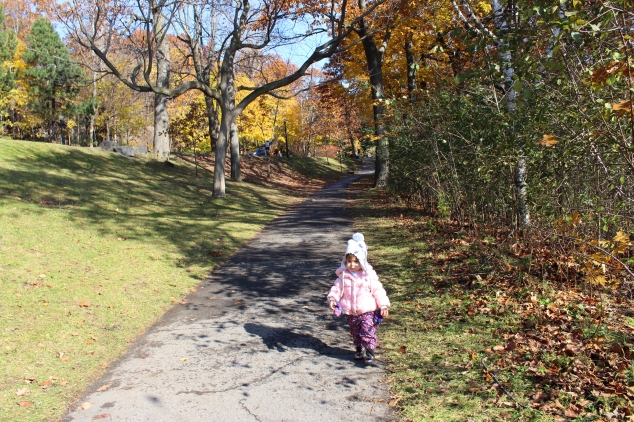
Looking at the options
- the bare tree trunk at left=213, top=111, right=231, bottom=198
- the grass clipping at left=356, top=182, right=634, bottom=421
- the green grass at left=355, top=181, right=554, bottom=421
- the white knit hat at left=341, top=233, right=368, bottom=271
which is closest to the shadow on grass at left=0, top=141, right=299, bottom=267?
the bare tree trunk at left=213, top=111, right=231, bottom=198

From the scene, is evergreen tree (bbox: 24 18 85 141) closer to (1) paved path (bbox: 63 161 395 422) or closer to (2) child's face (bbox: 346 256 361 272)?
(1) paved path (bbox: 63 161 395 422)

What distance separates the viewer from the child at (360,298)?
16.7ft

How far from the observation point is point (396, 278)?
832cm

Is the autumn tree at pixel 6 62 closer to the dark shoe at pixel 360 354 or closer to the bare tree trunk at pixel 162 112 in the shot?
the bare tree trunk at pixel 162 112

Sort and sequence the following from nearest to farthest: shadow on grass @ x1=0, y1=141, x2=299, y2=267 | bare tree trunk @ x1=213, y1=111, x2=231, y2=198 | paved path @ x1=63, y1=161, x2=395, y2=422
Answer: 1. paved path @ x1=63, y1=161, x2=395, y2=422
2. shadow on grass @ x1=0, y1=141, x2=299, y2=267
3. bare tree trunk @ x1=213, y1=111, x2=231, y2=198

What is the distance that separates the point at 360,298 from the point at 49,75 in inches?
1375

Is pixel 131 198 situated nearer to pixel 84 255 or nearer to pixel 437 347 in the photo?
pixel 84 255

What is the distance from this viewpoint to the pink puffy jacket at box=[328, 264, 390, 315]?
5.16m

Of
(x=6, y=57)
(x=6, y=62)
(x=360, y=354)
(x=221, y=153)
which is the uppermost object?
(x=6, y=57)

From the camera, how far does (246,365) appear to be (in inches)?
201

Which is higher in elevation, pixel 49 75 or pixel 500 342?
pixel 49 75

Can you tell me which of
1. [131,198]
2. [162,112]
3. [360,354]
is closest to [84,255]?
[360,354]

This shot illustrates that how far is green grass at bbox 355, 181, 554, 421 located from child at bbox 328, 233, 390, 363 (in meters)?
0.32

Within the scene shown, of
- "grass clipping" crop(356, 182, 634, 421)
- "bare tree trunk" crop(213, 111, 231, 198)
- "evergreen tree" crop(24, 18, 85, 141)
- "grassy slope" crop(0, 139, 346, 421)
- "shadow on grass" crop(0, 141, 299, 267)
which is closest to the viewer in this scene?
"grass clipping" crop(356, 182, 634, 421)
